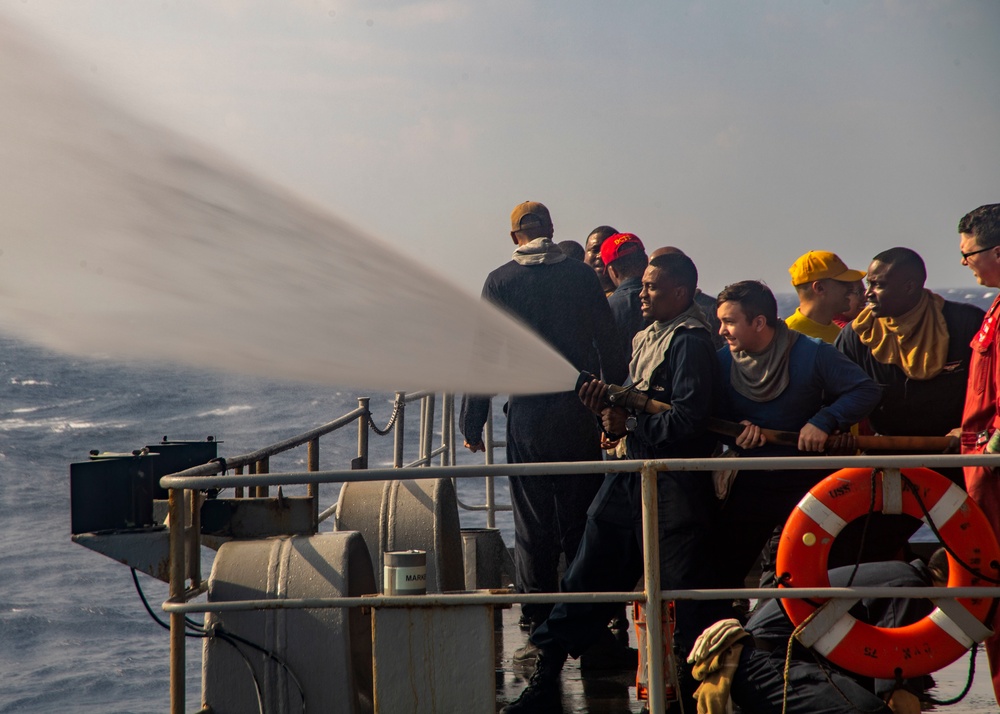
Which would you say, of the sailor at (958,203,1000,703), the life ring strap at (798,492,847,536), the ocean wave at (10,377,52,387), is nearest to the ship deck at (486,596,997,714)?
the sailor at (958,203,1000,703)

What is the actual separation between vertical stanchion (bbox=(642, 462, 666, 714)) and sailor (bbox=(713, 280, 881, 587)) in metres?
0.94

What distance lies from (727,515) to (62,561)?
36527mm

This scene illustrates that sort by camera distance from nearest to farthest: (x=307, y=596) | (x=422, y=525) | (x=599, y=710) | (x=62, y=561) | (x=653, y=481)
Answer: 1. (x=653, y=481)
2. (x=307, y=596)
3. (x=599, y=710)
4. (x=422, y=525)
5. (x=62, y=561)

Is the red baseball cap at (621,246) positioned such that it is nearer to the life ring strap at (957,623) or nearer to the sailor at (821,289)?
the sailor at (821,289)

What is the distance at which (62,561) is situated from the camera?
3688cm

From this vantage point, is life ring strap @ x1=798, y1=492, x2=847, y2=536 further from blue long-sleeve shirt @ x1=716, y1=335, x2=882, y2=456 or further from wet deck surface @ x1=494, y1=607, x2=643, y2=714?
wet deck surface @ x1=494, y1=607, x2=643, y2=714

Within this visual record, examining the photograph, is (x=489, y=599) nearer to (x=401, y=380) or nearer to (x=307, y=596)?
(x=307, y=596)

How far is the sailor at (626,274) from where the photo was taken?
6633 mm

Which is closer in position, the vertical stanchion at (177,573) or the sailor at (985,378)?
the vertical stanchion at (177,573)

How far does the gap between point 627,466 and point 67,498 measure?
43006 millimetres

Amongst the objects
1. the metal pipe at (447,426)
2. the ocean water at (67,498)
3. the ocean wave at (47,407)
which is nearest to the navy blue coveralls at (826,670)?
the ocean water at (67,498)

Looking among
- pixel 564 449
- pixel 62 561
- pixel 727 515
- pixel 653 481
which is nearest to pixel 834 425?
pixel 727 515

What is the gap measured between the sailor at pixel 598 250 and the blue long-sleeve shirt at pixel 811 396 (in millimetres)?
2678

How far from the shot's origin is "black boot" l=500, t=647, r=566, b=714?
5137 mm
